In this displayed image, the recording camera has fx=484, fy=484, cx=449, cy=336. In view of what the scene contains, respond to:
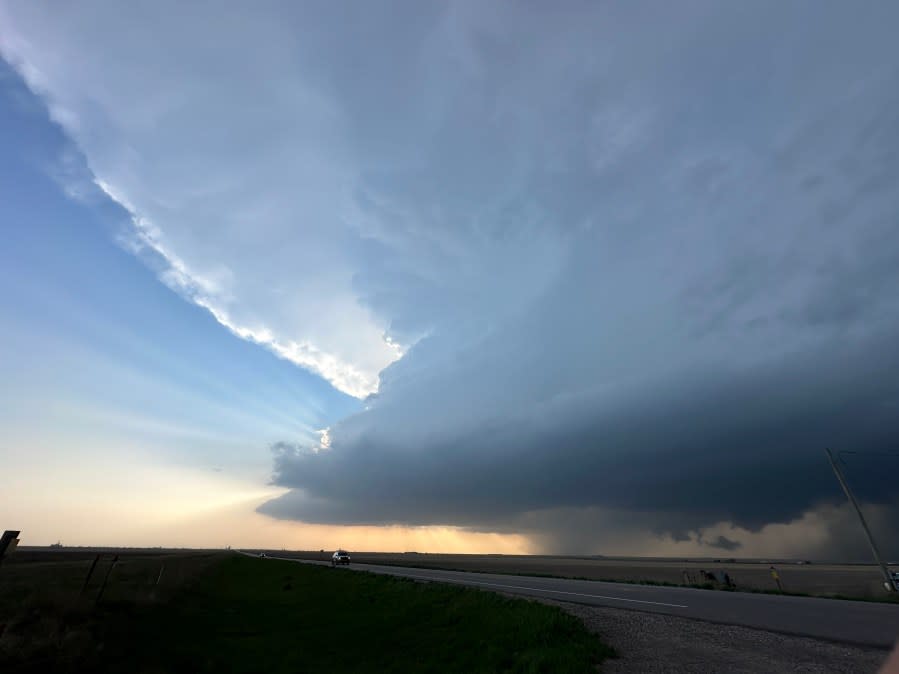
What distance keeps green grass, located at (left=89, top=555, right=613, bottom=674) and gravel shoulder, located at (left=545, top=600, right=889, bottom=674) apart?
2.64 ft

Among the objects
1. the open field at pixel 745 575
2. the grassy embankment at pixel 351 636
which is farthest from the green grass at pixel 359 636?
the open field at pixel 745 575

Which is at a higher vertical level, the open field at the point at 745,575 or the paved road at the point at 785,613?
the open field at the point at 745,575

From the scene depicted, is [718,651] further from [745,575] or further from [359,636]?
[745,575]

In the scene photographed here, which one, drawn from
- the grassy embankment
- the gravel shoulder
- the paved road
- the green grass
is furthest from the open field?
the green grass

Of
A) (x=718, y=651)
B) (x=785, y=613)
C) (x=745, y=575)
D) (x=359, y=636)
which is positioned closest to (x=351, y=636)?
(x=359, y=636)

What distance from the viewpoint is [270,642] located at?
17891 mm

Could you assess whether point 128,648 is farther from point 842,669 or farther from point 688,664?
point 842,669

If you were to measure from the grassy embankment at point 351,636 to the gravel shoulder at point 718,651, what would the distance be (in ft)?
2.65

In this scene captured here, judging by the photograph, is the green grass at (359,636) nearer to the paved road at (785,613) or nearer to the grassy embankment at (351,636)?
the grassy embankment at (351,636)

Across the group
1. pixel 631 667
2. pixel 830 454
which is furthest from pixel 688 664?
pixel 830 454

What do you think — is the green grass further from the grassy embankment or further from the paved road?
the paved road

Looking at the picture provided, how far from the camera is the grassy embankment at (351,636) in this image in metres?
12.0

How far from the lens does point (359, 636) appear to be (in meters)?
18.0

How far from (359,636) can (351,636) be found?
1.28ft
